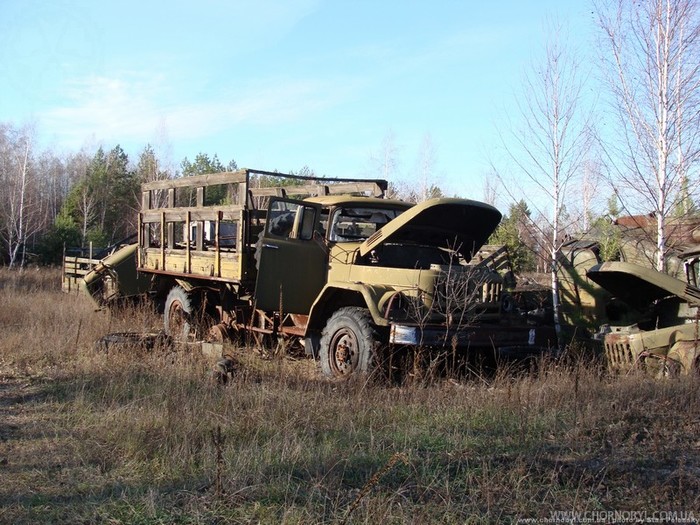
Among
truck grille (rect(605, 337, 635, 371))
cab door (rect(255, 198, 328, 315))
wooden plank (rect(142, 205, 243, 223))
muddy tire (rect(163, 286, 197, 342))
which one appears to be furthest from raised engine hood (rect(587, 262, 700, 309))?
muddy tire (rect(163, 286, 197, 342))

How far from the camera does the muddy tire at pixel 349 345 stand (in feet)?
22.4

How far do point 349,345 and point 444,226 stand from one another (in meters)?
2.06

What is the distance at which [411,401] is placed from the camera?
5.88 m

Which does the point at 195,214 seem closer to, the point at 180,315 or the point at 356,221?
the point at 180,315

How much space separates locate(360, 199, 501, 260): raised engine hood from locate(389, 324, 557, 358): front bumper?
4.46 feet

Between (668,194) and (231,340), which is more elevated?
(668,194)

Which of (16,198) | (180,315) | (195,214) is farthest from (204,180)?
(16,198)

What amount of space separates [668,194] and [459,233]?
3.38 metres

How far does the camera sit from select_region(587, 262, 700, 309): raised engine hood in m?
6.76

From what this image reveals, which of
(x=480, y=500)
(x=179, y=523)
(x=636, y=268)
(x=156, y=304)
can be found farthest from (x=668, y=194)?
(x=156, y=304)

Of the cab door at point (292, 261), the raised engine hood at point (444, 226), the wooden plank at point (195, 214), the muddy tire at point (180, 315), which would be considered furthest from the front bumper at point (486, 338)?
the muddy tire at point (180, 315)

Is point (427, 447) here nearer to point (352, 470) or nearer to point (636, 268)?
point (352, 470)

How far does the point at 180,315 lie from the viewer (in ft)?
35.9

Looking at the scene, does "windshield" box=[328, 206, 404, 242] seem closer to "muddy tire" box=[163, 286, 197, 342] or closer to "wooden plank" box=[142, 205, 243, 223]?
"wooden plank" box=[142, 205, 243, 223]
